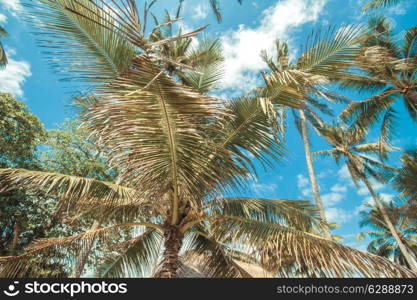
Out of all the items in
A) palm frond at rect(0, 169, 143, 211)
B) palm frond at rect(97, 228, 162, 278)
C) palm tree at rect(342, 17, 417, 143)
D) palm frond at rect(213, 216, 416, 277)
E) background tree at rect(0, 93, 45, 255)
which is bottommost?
palm frond at rect(213, 216, 416, 277)

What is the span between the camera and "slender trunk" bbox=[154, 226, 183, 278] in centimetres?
403

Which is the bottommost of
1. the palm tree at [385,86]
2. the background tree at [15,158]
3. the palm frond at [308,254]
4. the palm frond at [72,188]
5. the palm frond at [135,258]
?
the palm frond at [308,254]

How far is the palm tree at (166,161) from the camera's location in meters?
2.49

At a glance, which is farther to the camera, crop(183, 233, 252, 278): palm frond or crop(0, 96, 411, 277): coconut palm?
crop(183, 233, 252, 278): palm frond

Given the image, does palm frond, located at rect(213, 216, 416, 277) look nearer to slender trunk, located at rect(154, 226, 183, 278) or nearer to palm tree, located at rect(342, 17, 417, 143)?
slender trunk, located at rect(154, 226, 183, 278)

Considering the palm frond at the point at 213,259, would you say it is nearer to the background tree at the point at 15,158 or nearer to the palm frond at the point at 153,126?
the palm frond at the point at 153,126

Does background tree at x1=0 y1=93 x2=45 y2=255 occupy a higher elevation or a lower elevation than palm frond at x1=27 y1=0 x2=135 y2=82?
higher

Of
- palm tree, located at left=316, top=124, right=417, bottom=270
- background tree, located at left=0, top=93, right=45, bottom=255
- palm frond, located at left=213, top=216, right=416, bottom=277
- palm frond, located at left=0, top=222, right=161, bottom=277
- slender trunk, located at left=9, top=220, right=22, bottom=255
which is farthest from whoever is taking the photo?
palm tree, located at left=316, top=124, right=417, bottom=270

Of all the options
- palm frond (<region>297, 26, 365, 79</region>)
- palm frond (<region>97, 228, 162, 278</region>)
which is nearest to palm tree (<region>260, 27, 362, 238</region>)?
palm frond (<region>297, 26, 365, 79</region>)

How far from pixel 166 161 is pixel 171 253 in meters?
1.84

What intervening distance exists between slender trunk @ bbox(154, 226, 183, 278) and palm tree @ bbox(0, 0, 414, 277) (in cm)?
2

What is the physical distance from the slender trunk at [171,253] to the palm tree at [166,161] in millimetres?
15

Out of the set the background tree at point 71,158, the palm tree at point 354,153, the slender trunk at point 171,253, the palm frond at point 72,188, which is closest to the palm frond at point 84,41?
the palm frond at point 72,188

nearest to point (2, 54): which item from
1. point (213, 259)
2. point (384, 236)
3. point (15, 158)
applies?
point (15, 158)
